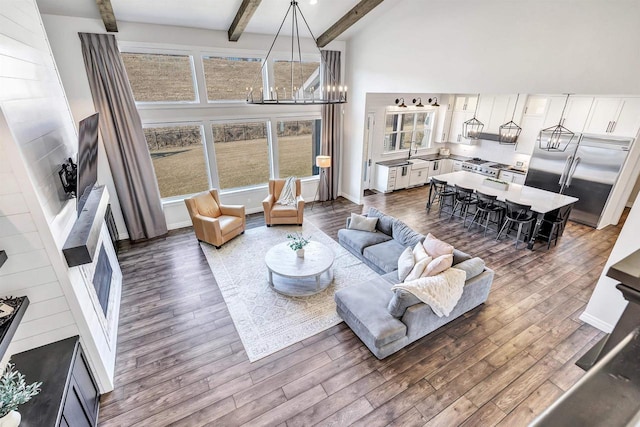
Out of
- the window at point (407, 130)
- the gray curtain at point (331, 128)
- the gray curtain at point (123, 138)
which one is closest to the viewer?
the gray curtain at point (123, 138)

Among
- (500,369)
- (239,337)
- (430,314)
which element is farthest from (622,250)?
(239,337)

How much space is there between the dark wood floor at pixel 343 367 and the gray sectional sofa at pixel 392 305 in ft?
0.55

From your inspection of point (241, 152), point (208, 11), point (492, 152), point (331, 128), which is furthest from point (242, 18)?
point (492, 152)

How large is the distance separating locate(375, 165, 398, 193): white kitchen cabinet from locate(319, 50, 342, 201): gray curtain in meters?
1.40

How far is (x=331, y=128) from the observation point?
7234 millimetres

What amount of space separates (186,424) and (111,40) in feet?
18.1

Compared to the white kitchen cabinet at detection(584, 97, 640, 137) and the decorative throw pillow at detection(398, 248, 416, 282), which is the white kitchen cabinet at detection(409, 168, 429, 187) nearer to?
the white kitchen cabinet at detection(584, 97, 640, 137)

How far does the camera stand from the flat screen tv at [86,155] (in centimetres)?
278

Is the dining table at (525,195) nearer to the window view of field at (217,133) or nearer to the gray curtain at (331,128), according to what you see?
the gray curtain at (331,128)

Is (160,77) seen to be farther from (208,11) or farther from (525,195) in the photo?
(525,195)

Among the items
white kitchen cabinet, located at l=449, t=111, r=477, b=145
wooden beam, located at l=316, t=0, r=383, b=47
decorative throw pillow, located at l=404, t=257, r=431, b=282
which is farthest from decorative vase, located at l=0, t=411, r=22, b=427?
white kitchen cabinet, located at l=449, t=111, r=477, b=145

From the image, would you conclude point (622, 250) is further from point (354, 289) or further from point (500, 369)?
point (354, 289)

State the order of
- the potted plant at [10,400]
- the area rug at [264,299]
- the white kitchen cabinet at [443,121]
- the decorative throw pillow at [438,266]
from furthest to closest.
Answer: the white kitchen cabinet at [443,121]
the area rug at [264,299]
the decorative throw pillow at [438,266]
the potted plant at [10,400]

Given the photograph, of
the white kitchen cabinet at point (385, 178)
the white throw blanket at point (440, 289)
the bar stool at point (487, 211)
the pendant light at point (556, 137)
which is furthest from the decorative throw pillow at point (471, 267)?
the white kitchen cabinet at point (385, 178)
